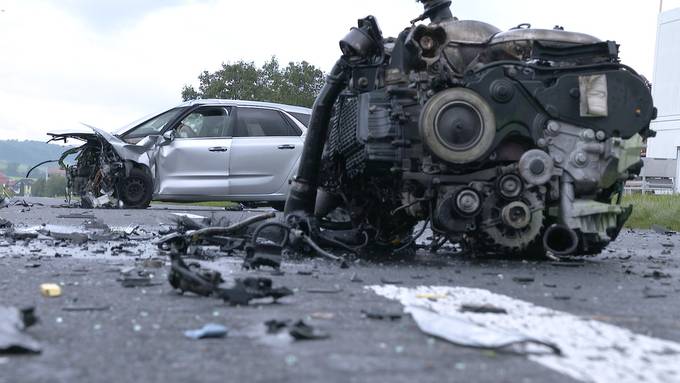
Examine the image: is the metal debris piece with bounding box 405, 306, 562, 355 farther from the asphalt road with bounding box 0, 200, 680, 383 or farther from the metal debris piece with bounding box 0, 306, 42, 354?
the metal debris piece with bounding box 0, 306, 42, 354

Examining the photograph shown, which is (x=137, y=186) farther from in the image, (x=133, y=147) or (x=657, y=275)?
(x=657, y=275)

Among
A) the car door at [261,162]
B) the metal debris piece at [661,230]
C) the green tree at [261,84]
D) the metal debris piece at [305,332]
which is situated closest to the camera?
the metal debris piece at [305,332]

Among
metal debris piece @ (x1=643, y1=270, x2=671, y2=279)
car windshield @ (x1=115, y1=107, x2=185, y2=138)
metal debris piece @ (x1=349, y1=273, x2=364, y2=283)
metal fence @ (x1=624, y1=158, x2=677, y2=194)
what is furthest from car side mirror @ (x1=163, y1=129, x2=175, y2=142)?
metal fence @ (x1=624, y1=158, x2=677, y2=194)

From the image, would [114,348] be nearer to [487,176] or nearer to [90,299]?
[90,299]

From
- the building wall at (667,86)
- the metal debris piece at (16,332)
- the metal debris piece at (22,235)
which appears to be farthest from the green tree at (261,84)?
the metal debris piece at (16,332)

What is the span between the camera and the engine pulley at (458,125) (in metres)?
6.03

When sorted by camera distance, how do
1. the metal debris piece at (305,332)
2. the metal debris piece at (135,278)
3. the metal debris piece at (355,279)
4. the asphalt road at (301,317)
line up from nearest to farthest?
the asphalt road at (301,317) < the metal debris piece at (305,332) < the metal debris piece at (135,278) < the metal debris piece at (355,279)

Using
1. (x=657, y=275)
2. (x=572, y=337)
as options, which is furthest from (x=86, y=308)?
(x=657, y=275)

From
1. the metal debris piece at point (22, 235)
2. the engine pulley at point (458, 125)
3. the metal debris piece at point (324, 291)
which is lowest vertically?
the metal debris piece at point (22, 235)

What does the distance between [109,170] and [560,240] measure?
946 cm

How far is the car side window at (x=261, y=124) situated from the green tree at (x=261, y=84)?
85.3 feet

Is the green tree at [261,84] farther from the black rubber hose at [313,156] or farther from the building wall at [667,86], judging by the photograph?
the black rubber hose at [313,156]

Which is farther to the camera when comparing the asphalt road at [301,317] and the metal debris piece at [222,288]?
the metal debris piece at [222,288]

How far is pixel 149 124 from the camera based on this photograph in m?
14.1
